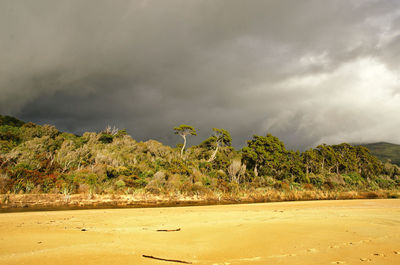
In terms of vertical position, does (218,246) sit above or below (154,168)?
below

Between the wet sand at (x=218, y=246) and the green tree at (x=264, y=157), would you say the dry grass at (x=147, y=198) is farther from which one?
the wet sand at (x=218, y=246)

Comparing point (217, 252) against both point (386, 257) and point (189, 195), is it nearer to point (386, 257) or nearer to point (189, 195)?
point (386, 257)

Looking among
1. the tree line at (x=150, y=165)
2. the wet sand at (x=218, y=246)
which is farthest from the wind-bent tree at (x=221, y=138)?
the wet sand at (x=218, y=246)

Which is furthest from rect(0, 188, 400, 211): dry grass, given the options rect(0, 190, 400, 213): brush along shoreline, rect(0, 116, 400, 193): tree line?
rect(0, 116, 400, 193): tree line

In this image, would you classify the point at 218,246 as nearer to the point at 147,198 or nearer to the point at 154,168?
the point at 147,198

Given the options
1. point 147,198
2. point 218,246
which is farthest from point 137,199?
point 218,246

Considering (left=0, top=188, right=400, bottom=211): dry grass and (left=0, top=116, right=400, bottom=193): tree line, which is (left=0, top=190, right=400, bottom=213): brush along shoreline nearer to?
(left=0, top=188, right=400, bottom=211): dry grass

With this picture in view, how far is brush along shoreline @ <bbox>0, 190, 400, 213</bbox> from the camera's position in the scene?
1691 centimetres

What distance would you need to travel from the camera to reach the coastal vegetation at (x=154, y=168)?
2275cm

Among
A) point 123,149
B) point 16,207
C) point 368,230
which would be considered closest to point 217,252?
point 368,230

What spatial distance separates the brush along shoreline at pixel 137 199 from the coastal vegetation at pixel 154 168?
964 millimetres

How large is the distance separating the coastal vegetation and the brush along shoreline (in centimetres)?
96

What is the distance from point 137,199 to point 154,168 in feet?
34.7

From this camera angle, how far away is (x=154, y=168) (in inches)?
1224
